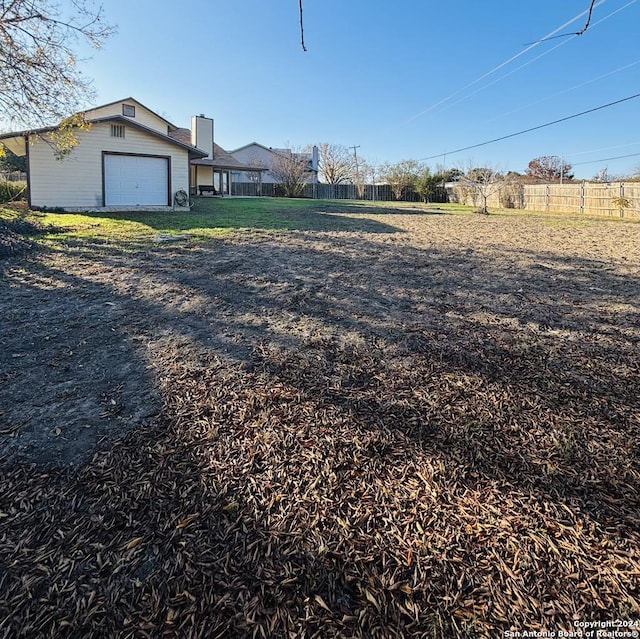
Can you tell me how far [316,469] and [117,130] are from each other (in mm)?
16501

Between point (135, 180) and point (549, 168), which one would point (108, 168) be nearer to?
point (135, 180)

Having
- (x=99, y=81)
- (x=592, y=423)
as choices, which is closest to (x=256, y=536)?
(x=592, y=423)

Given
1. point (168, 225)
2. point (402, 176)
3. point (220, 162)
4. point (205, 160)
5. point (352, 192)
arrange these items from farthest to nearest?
point (352, 192), point (402, 176), point (220, 162), point (205, 160), point (168, 225)

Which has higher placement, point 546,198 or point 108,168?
point 546,198

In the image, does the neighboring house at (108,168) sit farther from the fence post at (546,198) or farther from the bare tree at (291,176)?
the fence post at (546,198)

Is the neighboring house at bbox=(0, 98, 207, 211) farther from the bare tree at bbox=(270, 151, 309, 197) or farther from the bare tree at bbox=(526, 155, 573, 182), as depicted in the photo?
the bare tree at bbox=(526, 155, 573, 182)

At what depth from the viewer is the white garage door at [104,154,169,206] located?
1484cm

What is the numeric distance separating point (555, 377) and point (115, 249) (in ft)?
23.9

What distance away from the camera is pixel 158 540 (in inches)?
60.1

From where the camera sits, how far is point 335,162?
135 feet

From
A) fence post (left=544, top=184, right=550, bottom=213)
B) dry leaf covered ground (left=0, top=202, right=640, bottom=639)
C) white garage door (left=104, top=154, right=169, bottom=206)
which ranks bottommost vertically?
dry leaf covered ground (left=0, top=202, right=640, bottom=639)

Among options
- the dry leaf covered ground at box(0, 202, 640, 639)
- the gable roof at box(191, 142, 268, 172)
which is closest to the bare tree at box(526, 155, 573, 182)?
the gable roof at box(191, 142, 268, 172)

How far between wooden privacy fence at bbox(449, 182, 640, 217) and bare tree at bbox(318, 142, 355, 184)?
1693cm

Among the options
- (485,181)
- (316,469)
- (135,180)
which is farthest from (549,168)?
(316,469)
